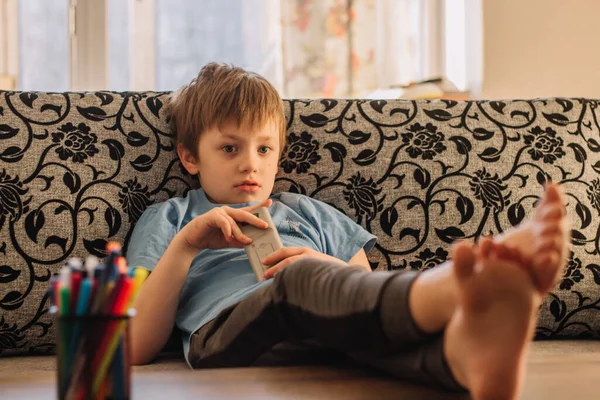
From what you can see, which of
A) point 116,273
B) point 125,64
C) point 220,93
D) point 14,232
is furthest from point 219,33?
point 116,273

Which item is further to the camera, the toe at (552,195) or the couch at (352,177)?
the couch at (352,177)

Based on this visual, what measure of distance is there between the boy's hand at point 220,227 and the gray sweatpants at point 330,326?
0.51 ft

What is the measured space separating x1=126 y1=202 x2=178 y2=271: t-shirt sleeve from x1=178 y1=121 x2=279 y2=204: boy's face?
4.3 inches

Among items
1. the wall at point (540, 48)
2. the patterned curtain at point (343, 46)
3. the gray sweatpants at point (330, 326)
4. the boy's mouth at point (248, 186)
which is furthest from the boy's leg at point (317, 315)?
the wall at point (540, 48)

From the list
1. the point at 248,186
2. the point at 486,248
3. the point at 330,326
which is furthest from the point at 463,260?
the point at 248,186

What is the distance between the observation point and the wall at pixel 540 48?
277cm

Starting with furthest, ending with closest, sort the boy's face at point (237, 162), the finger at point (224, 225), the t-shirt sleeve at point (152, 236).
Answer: the boy's face at point (237, 162)
the t-shirt sleeve at point (152, 236)
the finger at point (224, 225)

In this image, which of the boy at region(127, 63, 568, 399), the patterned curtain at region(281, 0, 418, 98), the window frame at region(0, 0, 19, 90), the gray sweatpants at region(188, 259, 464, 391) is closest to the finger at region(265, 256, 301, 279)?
the boy at region(127, 63, 568, 399)

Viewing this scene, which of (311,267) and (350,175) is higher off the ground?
(350,175)

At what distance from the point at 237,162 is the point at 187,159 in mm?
133

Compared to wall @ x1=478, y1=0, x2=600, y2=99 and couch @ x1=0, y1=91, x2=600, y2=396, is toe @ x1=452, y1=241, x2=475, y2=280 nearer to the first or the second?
couch @ x1=0, y1=91, x2=600, y2=396

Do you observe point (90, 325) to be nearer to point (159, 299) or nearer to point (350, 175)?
point (159, 299)

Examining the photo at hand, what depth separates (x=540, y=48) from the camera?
2.77 m

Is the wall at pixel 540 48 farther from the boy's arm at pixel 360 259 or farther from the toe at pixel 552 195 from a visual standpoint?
the toe at pixel 552 195
